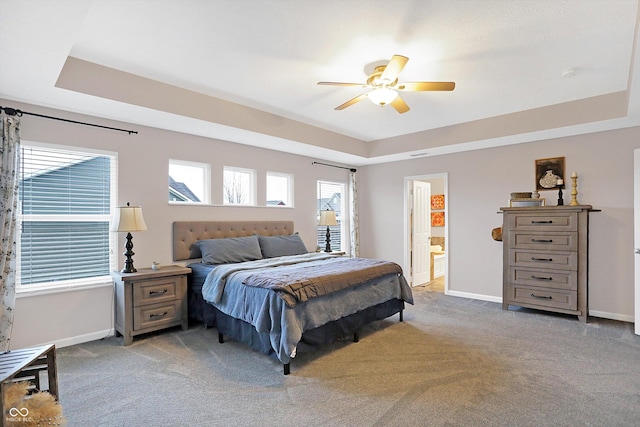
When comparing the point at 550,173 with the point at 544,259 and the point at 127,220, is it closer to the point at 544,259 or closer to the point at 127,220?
the point at 544,259

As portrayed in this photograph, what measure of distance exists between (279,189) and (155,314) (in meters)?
2.71

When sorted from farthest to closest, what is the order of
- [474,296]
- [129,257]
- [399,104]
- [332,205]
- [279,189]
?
[332,205], [279,189], [474,296], [129,257], [399,104]

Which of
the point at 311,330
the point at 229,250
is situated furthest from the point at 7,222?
the point at 311,330

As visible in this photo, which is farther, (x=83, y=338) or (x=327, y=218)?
(x=327, y=218)

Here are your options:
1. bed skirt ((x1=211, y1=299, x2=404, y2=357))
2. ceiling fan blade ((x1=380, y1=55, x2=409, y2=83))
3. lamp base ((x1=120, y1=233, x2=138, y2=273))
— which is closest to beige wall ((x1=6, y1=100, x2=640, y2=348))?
lamp base ((x1=120, y1=233, x2=138, y2=273))

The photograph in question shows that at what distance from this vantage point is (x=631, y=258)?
13.3 feet

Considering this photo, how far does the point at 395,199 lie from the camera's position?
628 cm

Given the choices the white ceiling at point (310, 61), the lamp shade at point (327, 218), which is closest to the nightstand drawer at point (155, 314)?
the white ceiling at point (310, 61)

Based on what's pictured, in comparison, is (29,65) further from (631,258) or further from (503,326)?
(631,258)

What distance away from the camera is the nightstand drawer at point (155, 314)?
341cm

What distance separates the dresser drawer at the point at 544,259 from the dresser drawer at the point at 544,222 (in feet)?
0.99

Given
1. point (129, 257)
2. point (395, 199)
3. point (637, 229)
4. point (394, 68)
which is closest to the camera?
point (394, 68)

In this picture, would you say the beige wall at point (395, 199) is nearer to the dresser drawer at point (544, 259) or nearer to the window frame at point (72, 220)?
the window frame at point (72, 220)

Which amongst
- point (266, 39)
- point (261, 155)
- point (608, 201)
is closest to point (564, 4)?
point (266, 39)
